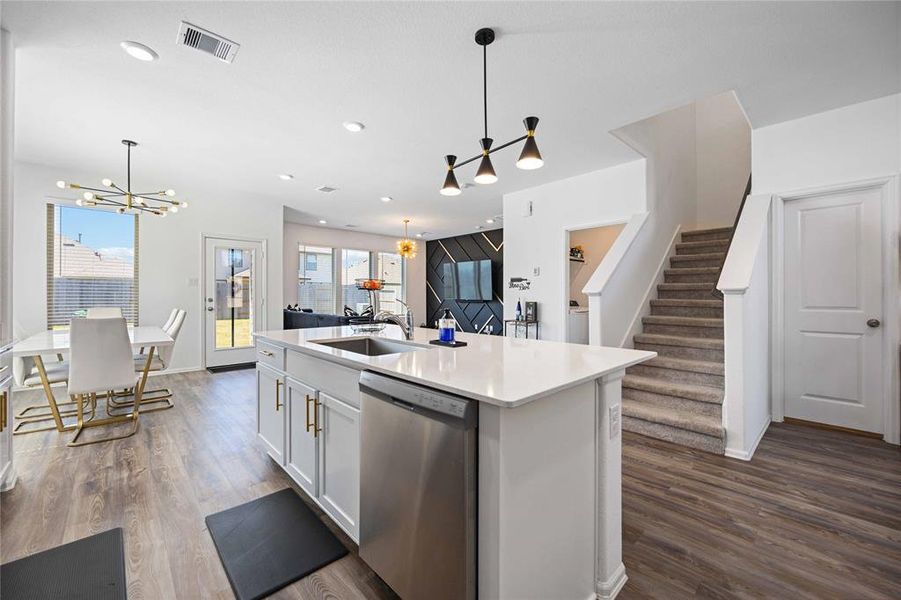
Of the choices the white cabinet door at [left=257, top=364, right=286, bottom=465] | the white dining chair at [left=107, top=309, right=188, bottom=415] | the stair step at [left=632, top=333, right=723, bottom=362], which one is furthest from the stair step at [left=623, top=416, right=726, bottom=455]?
the white dining chair at [left=107, top=309, right=188, bottom=415]

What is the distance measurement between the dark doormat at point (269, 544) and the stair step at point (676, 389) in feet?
8.63

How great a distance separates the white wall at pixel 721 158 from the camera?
5223mm

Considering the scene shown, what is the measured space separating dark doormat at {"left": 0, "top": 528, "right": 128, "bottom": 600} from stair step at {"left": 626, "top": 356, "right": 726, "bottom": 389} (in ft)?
12.6

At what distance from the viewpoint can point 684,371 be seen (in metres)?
3.39

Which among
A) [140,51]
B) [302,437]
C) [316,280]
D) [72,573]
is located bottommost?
[72,573]

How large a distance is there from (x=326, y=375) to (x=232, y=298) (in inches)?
195

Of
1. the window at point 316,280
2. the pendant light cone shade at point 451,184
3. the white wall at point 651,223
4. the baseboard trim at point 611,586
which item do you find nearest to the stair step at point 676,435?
the white wall at point 651,223

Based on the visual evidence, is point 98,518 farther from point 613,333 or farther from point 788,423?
point 788,423

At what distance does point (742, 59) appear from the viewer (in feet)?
7.96

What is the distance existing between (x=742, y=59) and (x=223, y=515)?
411 centimetres

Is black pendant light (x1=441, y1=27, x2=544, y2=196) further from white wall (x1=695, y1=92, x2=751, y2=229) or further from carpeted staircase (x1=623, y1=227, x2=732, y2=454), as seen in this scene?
white wall (x1=695, y1=92, x2=751, y2=229)

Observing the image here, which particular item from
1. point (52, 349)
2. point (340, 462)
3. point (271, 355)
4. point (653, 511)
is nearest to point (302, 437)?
point (340, 462)

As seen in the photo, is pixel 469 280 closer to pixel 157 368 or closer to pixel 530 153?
pixel 157 368

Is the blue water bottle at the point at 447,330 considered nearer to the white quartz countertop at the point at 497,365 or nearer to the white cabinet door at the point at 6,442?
the white quartz countertop at the point at 497,365
